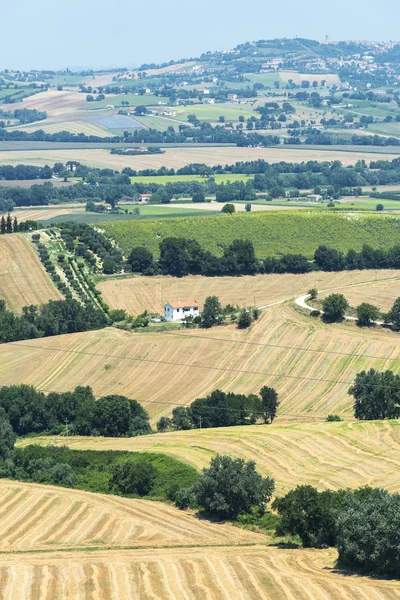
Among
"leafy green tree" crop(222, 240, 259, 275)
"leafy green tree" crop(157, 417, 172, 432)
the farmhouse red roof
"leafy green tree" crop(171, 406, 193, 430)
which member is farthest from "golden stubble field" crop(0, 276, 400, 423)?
"leafy green tree" crop(222, 240, 259, 275)

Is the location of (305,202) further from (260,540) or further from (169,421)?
(260,540)

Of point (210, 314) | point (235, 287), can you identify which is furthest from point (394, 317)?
point (235, 287)

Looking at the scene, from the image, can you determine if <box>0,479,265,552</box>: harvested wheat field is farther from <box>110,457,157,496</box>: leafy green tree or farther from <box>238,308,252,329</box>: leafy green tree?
<box>238,308,252,329</box>: leafy green tree

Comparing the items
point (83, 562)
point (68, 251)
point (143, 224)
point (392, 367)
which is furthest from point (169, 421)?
point (143, 224)

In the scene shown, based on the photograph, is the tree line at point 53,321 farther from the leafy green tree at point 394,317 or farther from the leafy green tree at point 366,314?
the leafy green tree at point 394,317

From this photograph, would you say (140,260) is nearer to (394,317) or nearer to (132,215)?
(394,317)
